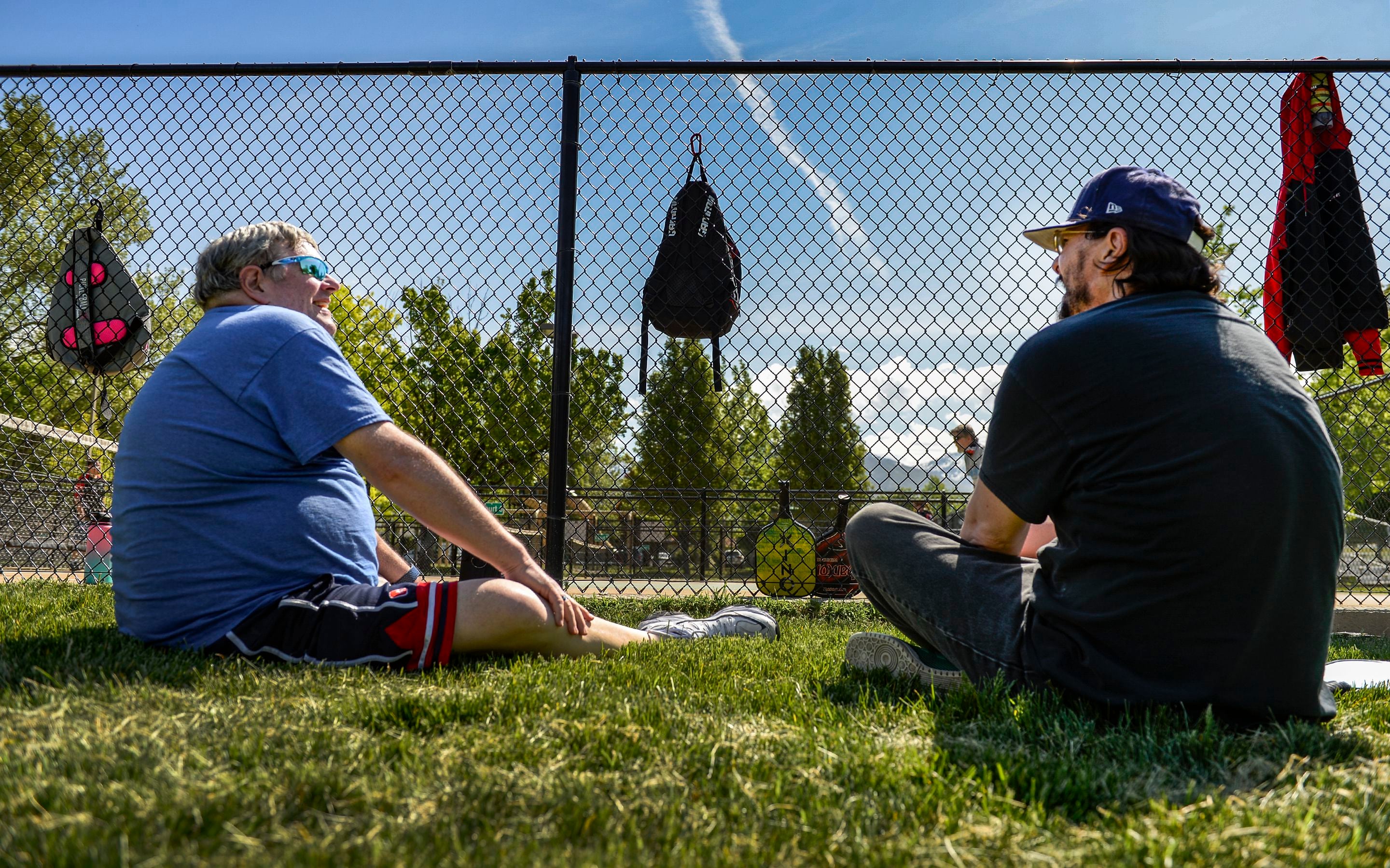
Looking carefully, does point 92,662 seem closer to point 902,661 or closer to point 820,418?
point 902,661

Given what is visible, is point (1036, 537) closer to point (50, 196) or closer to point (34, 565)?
point (34, 565)

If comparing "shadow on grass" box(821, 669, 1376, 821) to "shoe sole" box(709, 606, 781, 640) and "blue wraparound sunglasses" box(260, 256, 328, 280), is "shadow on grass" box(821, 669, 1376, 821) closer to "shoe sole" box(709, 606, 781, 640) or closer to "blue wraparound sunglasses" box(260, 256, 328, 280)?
"shoe sole" box(709, 606, 781, 640)

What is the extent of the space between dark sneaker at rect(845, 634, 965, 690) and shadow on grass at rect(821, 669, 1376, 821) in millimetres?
192

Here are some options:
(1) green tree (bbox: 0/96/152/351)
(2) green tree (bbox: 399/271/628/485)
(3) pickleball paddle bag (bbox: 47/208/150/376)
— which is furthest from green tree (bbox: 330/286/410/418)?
(3) pickleball paddle bag (bbox: 47/208/150/376)

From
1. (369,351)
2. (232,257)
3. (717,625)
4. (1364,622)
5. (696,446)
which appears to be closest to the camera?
(232,257)

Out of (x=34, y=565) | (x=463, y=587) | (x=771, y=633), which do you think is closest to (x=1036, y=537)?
(x=771, y=633)

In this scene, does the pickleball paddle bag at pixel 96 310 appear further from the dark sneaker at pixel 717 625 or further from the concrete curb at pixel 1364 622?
the concrete curb at pixel 1364 622

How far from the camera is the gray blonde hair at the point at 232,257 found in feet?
8.40

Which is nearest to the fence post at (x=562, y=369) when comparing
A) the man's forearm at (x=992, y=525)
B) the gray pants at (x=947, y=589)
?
the gray pants at (x=947, y=589)

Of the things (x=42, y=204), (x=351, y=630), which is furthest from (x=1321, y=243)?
(x=42, y=204)

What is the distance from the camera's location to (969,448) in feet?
24.0

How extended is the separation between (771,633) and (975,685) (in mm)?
1348

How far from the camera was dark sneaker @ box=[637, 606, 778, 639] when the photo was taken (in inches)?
115

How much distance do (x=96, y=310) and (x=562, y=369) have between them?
3215 millimetres
